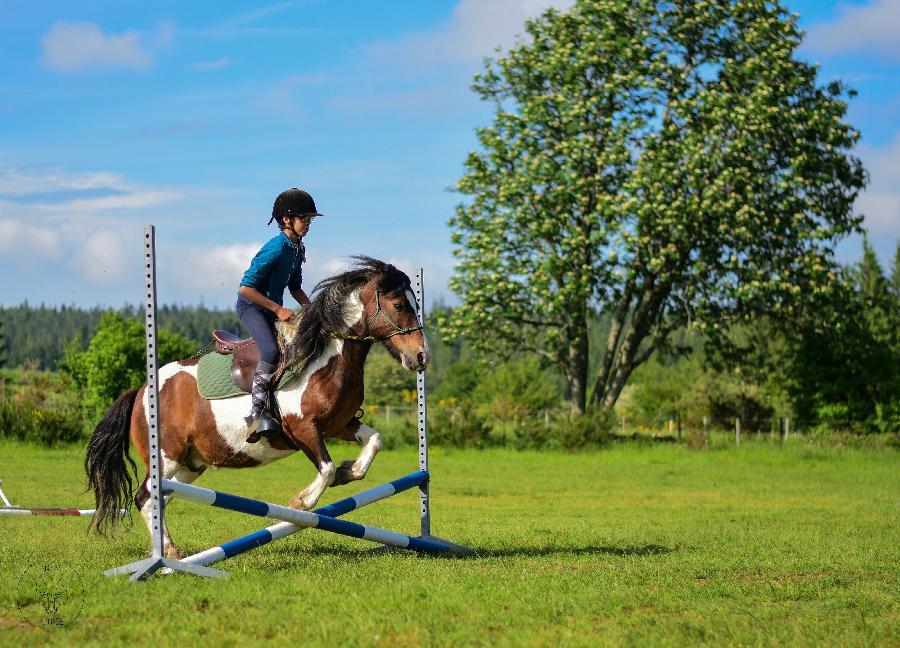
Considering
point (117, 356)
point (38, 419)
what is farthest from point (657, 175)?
point (117, 356)

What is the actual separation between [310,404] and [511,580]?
2.11m

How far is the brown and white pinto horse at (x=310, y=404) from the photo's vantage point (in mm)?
8141

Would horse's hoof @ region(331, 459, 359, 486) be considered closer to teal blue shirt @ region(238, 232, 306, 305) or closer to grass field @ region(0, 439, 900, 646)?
grass field @ region(0, 439, 900, 646)

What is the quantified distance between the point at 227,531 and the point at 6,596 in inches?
180

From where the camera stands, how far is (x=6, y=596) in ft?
21.3

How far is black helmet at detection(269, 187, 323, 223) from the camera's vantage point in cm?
845

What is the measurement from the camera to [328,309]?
8.33 metres

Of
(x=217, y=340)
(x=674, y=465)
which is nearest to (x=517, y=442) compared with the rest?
(x=674, y=465)

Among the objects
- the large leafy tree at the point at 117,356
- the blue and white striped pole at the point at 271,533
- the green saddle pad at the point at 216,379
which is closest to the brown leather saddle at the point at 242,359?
the green saddle pad at the point at 216,379

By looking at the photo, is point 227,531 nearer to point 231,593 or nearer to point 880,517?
point 231,593

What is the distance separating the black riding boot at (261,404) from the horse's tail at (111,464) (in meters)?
1.31

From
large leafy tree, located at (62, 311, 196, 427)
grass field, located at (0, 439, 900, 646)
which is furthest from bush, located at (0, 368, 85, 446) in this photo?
large leafy tree, located at (62, 311, 196, 427)

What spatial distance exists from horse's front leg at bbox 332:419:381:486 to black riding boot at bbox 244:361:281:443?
2.07 ft

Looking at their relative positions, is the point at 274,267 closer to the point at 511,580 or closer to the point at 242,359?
the point at 242,359
